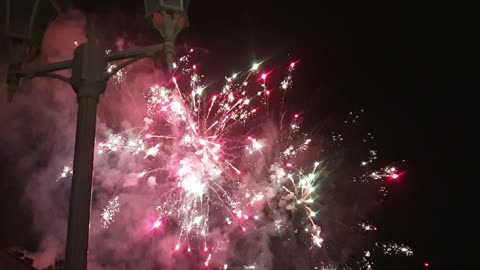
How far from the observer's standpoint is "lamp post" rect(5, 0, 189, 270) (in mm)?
3441

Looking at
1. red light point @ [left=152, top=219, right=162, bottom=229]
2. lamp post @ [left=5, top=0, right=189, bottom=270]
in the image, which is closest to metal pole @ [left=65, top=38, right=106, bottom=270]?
lamp post @ [left=5, top=0, right=189, bottom=270]

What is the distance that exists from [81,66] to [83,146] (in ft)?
2.31

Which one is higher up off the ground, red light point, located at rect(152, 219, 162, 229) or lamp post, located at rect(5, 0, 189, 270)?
red light point, located at rect(152, 219, 162, 229)

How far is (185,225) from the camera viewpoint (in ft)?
63.3

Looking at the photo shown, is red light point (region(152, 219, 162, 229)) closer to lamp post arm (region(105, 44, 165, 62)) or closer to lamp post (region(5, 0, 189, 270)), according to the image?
lamp post (region(5, 0, 189, 270))

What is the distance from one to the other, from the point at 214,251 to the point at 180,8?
21.7m

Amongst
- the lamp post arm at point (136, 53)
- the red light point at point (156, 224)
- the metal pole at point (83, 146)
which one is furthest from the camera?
the red light point at point (156, 224)

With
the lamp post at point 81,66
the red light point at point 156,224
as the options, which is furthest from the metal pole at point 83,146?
the red light point at point 156,224

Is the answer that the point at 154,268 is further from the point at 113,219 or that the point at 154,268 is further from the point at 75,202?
the point at 75,202

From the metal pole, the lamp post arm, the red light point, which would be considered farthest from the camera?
the red light point

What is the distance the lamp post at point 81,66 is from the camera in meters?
3.44

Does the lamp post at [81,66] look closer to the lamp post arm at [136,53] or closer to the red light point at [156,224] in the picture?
the lamp post arm at [136,53]

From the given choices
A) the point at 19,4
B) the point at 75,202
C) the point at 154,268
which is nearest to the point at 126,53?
the point at 19,4

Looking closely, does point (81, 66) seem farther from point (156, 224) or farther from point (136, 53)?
point (156, 224)
